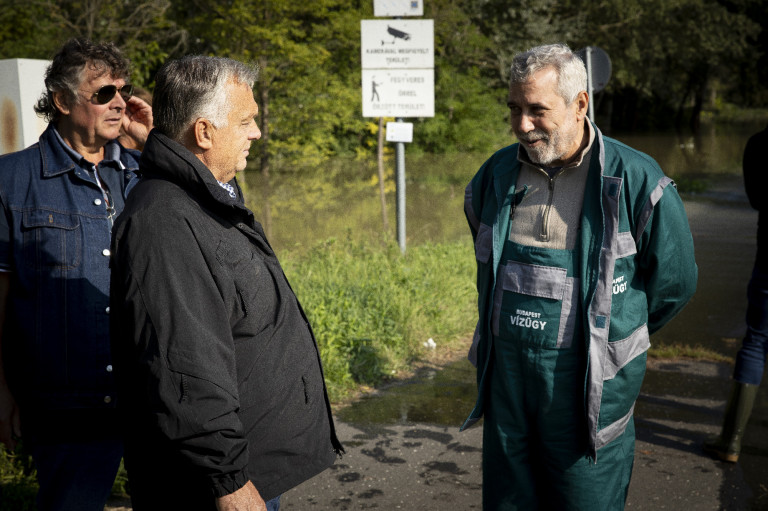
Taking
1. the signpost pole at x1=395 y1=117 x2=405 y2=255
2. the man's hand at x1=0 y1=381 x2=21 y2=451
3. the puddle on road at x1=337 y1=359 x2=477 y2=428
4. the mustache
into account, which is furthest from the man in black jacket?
the signpost pole at x1=395 y1=117 x2=405 y2=255

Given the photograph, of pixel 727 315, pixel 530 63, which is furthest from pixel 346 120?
pixel 530 63

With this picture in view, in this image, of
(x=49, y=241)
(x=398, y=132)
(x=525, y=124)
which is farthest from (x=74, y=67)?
(x=398, y=132)

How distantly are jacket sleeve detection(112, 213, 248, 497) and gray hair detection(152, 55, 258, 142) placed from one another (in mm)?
303

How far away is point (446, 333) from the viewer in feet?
22.1

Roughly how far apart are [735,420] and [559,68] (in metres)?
2.55

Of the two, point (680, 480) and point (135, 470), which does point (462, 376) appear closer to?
point (680, 480)

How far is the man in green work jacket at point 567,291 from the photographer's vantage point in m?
2.70

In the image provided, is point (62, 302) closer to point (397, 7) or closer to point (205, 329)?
point (205, 329)

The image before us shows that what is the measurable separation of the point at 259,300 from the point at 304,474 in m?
0.53

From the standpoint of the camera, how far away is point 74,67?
270cm

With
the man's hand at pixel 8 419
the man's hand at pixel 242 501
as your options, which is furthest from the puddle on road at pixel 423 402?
the man's hand at pixel 242 501

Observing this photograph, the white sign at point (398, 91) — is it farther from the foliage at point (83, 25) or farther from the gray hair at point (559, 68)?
the gray hair at point (559, 68)

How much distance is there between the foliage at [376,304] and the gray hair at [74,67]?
3.12 meters

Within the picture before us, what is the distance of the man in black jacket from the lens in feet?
6.11
